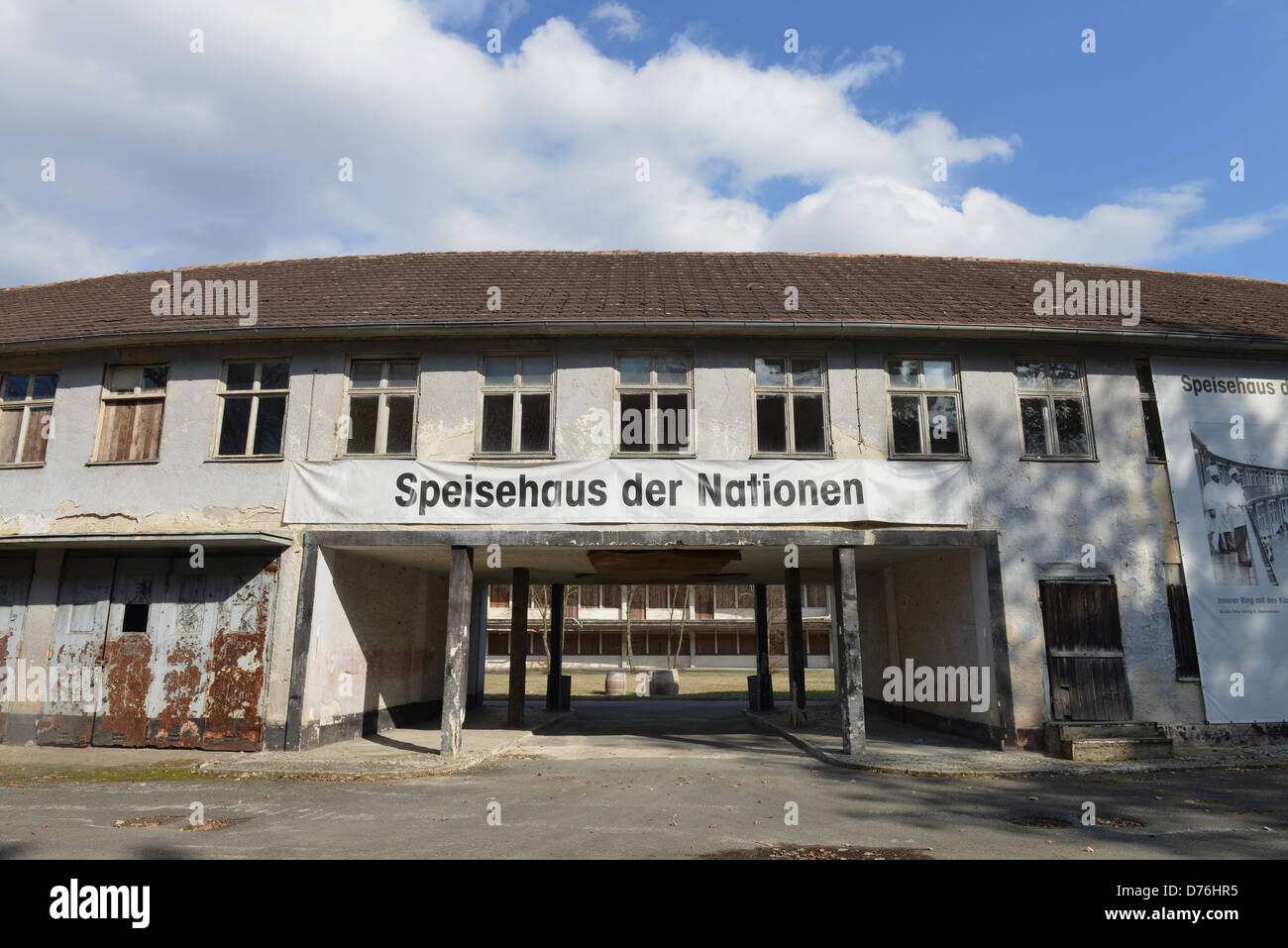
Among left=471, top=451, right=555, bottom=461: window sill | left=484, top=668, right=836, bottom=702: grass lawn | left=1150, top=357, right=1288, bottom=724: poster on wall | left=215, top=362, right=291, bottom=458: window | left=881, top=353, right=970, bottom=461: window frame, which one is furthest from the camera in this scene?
left=484, top=668, right=836, bottom=702: grass lawn

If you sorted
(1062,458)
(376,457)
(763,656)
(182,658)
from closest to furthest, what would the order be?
(182,658), (376,457), (1062,458), (763,656)

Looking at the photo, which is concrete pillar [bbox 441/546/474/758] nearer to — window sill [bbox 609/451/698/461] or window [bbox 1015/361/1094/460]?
window sill [bbox 609/451/698/461]

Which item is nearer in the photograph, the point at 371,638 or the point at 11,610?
the point at 11,610

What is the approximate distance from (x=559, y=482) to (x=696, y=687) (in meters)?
24.5

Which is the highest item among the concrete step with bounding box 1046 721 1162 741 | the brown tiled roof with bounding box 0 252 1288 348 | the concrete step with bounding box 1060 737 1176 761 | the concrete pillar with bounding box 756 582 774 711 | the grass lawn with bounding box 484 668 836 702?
the brown tiled roof with bounding box 0 252 1288 348

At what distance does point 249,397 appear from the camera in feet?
41.9

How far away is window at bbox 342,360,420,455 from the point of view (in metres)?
12.4

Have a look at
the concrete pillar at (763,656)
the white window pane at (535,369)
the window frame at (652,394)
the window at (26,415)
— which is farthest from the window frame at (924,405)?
the window at (26,415)

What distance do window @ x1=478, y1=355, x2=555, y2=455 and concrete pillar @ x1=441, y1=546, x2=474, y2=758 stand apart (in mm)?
1800

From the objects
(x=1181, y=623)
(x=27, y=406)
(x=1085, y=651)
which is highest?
(x=27, y=406)

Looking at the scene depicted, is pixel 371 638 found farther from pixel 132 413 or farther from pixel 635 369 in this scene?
pixel 635 369

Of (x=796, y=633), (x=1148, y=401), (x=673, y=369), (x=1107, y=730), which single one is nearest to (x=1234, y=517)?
(x=1148, y=401)

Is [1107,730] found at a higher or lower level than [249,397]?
lower

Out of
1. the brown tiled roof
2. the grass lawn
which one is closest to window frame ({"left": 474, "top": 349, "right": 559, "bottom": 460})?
the brown tiled roof
